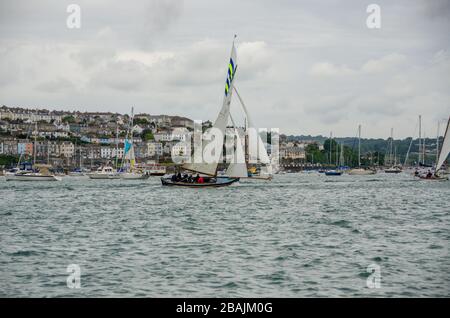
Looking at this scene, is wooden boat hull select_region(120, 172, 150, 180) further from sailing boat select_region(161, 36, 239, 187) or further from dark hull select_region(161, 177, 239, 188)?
sailing boat select_region(161, 36, 239, 187)

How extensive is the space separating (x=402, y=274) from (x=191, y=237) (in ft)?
28.3

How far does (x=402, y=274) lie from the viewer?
644 inches

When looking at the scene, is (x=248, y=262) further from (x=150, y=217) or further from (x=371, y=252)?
(x=150, y=217)

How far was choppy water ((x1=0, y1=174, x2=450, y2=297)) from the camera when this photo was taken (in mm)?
14898

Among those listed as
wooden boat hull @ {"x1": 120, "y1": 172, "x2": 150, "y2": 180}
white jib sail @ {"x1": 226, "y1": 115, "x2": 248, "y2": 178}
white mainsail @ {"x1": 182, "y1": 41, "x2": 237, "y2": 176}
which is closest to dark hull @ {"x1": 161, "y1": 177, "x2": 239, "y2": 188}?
white mainsail @ {"x1": 182, "y1": 41, "x2": 237, "y2": 176}

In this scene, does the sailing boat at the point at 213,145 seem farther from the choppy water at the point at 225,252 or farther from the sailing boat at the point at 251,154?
the choppy water at the point at 225,252

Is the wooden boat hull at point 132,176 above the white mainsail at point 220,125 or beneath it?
beneath

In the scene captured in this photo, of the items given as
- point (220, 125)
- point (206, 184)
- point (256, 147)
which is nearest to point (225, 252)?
point (206, 184)

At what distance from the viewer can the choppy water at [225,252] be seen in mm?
14898

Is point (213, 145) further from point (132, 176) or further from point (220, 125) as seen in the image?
point (132, 176)

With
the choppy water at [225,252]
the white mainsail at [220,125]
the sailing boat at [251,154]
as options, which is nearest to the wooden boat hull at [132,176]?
the sailing boat at [251,154]

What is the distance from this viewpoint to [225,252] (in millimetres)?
19625
